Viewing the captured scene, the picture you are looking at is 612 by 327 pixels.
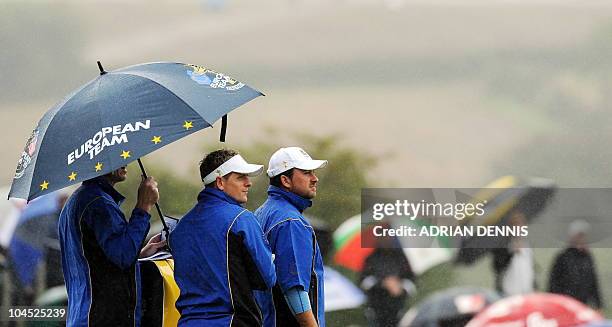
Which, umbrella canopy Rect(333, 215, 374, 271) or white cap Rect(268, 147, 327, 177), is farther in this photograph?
umbrella canopy Rect(333, 215, 374, 271)

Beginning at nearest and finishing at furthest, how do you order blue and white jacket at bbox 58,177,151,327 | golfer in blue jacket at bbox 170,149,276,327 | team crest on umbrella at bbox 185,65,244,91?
golfer in blue jacket at bbox 170,149,276,327, blue and white jacket at bbox 58,177,151,327, team crest on umbrella at bbox 185,65,244,91

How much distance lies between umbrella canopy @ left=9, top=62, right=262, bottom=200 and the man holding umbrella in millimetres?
300

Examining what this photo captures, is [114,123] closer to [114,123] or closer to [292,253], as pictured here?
[114,123]

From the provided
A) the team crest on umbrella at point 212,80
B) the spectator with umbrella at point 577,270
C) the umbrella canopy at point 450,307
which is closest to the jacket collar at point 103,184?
the team crest on umbrella at point 212,80

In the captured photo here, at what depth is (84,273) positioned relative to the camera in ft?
13.9

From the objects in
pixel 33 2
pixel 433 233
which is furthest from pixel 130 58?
pixel 433 233

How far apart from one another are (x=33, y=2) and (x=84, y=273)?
2310 millimetres

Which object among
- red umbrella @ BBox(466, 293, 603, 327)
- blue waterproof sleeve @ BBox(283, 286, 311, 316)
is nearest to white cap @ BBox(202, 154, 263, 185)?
blue waterproof sleeve @ BBox(283, 286, 311, 316)

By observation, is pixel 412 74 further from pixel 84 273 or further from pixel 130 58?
pixel 84 273

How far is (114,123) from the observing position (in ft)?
13.0

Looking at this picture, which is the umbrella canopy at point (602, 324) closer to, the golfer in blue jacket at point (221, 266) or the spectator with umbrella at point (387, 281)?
the spectator with umbrella at point (387, 281)

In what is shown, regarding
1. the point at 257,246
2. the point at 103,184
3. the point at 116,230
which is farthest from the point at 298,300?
the point at 103,184

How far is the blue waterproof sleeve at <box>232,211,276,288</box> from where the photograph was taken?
13.3ft

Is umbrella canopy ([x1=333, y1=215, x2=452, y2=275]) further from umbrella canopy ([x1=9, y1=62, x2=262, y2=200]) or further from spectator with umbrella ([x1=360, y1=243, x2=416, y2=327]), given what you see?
umbrella canopy ([x1=9, y1=62, x2=262, y2=200])
